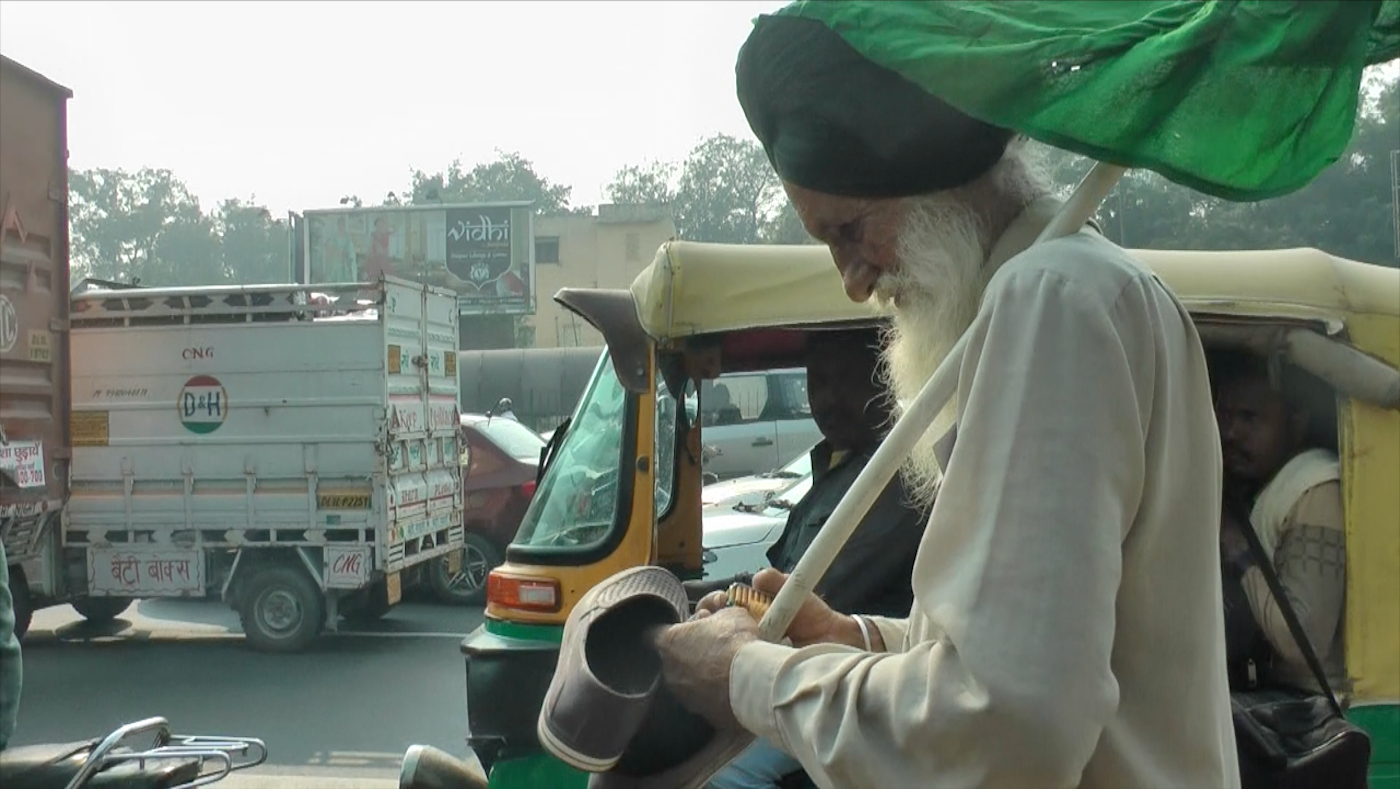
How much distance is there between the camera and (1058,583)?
3.66ft

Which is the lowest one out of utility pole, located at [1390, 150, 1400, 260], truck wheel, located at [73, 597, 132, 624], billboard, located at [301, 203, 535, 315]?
truck wheel, located at [73, 597, 132, 624]

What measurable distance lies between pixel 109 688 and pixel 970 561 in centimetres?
936

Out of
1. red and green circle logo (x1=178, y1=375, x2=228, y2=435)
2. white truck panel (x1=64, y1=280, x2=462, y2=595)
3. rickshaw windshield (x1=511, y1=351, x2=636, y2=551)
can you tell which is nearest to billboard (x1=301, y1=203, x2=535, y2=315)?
white truck panel (x1=64, y1=280, x2=462, y2=595)

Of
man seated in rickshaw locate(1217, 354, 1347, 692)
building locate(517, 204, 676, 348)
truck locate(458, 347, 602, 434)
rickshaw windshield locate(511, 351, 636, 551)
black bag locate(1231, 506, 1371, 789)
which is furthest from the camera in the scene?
building locate(517, 204, 676, 348)

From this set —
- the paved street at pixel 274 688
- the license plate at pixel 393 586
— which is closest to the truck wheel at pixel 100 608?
the paved street at pixel 274 688

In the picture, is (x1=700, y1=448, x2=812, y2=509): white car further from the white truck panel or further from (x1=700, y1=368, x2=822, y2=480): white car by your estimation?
(x1=700, y1=368, x2=822, y2=480): white car

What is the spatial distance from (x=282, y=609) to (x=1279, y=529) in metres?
8.38

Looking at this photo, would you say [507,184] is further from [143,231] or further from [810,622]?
[810,622]

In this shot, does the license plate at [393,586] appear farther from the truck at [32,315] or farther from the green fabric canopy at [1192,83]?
the green fabric canopy at [1192,83]

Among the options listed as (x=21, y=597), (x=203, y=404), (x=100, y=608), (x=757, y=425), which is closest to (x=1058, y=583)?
(x=203, y=404)

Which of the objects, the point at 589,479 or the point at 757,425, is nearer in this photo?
the point at 589,479

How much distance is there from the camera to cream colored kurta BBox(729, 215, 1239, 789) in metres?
1.12

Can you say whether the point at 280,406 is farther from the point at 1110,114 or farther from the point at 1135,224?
the point at 1110,114

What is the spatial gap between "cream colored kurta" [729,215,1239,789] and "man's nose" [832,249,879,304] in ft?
1.01
